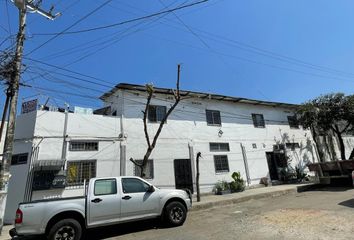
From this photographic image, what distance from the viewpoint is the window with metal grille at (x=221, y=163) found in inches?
714

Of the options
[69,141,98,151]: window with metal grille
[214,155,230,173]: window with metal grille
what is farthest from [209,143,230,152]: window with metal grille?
[69,141,98,151]: window with metal grille

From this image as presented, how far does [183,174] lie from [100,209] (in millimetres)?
9275

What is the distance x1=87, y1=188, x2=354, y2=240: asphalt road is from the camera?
22.5 feet

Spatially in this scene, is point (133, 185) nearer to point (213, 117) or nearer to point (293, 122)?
point (213, 117)

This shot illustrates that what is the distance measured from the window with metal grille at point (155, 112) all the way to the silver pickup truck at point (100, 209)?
315 inches

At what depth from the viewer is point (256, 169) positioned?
19.9m

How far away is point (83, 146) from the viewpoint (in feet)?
45.8

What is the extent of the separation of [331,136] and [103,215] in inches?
966

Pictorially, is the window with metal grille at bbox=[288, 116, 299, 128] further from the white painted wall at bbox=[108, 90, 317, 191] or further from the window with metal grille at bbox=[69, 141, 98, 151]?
the window with metal grille at bbox=[69, 141, 98, 151]

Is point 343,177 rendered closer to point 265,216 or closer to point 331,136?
point 265,216

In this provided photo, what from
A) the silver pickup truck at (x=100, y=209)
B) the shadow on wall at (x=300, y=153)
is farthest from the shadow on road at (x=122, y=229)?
the shadow on wall at (x=300, y=153)

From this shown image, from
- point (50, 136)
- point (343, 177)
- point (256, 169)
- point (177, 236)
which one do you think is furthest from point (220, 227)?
point (256, 169)

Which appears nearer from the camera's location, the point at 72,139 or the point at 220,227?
the point at 220,227

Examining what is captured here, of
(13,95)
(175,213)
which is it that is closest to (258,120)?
(175,213)
